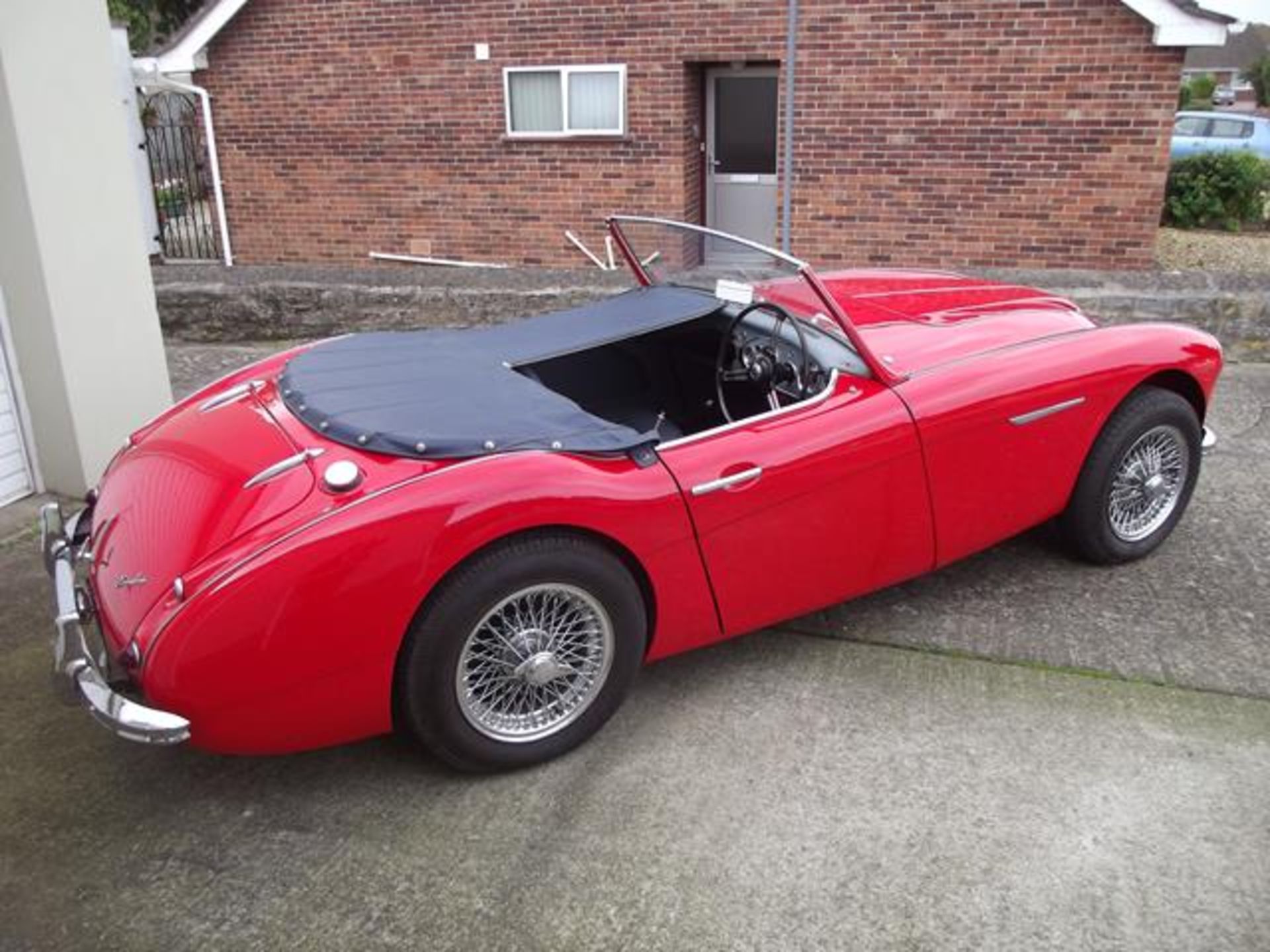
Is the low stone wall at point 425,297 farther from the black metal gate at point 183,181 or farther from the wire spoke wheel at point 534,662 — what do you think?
the black metal gate at point 183,181

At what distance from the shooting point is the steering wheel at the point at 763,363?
3482mm

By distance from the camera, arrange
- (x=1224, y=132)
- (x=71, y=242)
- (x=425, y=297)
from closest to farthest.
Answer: (x=71, y=242) < (x=425, y=297) < (x=1224, y=132)

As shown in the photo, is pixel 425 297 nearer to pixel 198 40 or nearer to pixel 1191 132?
pixel 198 40

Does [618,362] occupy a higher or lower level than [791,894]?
higher

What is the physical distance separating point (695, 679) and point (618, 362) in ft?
3.82

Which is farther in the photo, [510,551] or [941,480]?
[941,480]

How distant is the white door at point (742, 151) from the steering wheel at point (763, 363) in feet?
24.7

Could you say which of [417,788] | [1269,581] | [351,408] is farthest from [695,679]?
[1269,581]

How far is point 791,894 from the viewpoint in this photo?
252 centimetres

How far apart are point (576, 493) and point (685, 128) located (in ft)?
27.8

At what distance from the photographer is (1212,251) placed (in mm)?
11344

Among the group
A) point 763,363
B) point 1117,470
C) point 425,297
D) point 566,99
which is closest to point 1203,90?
point 566,99

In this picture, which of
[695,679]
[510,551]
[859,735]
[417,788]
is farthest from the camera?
[695,679]

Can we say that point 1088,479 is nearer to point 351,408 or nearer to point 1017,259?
point 351,408
